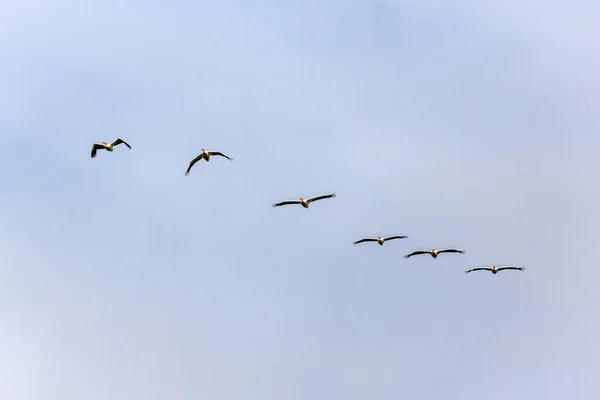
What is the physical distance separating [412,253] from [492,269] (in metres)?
25.0

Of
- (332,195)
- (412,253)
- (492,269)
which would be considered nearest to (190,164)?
(332,195)

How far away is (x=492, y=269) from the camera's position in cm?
19925

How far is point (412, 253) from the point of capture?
180m

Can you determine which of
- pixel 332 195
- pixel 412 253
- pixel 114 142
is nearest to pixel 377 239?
pixel 412 253

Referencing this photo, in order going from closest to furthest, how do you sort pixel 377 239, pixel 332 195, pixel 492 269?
pixel 332 195 < pixel 377 239 < pixel 492 269

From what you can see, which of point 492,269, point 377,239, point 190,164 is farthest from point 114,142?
point 492,269

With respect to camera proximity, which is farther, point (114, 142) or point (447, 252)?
point (447, 252)

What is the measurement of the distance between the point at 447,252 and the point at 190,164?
152 ft

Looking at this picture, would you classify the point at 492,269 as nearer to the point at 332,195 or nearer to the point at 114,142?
the point at 332,195

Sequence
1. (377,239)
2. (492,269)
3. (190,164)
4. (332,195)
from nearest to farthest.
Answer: (332,195) < (190,164) < (377,239) < (492,269)

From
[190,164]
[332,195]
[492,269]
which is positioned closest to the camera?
[332,195]

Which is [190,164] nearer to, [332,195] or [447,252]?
[332,195]

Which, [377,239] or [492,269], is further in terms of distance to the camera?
[492,269]

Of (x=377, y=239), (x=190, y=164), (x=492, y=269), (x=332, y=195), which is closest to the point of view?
(x=332, y=195)
